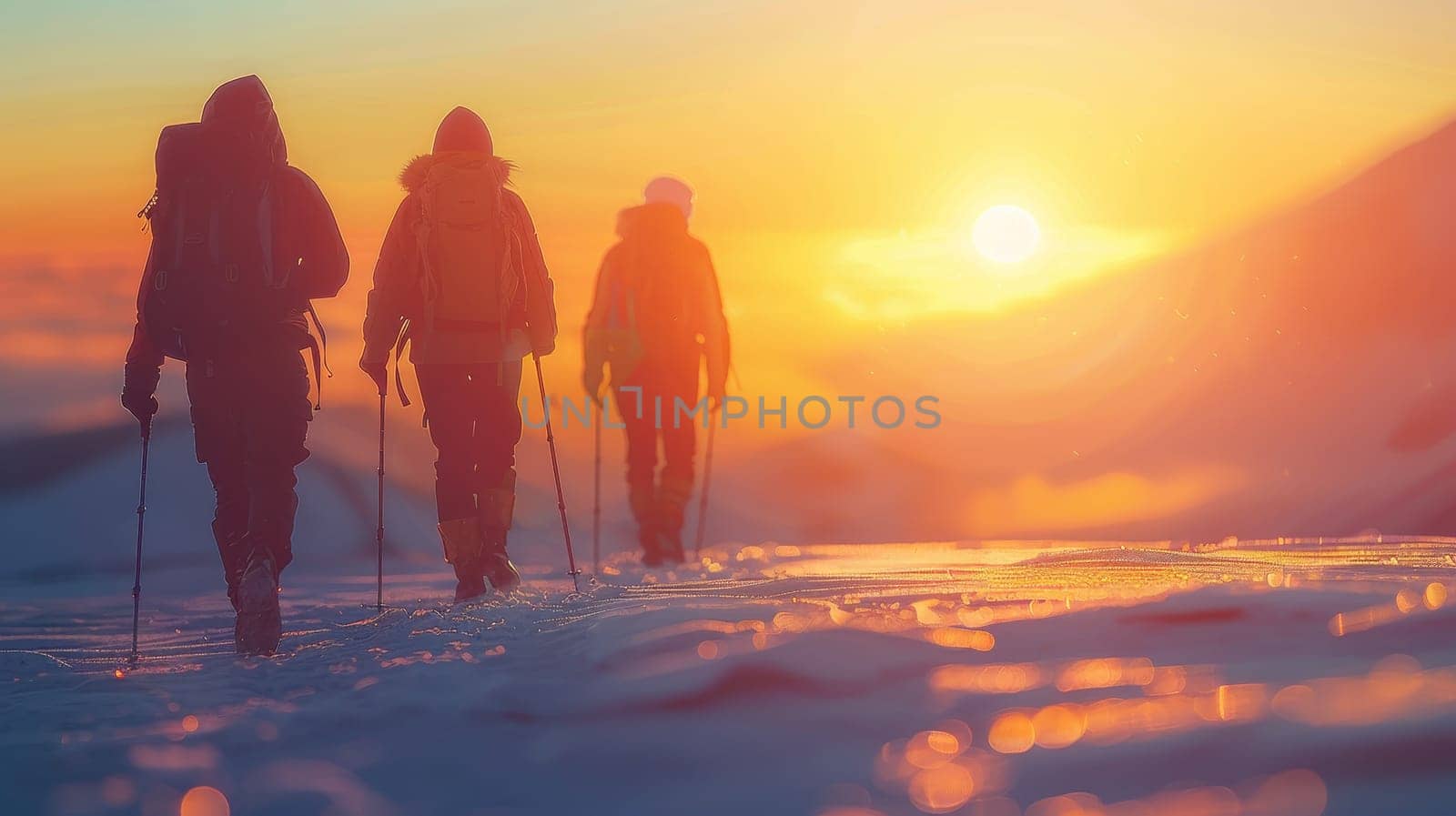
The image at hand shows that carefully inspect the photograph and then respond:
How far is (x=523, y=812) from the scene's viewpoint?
338cm

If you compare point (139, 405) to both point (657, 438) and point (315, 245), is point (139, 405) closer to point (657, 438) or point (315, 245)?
point (315, 245)

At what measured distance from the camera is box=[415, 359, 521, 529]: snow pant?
27.3 ft

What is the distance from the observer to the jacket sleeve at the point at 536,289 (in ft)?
27.8

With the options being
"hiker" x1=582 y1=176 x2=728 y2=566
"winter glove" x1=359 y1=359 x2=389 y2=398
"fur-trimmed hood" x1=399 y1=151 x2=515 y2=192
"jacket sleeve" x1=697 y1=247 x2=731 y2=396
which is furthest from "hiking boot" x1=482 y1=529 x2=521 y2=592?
"jacket sleeve" x1=697 y1=247 x2=731 y2=396

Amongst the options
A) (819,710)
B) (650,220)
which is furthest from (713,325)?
(819,710)

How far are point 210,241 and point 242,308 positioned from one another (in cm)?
31

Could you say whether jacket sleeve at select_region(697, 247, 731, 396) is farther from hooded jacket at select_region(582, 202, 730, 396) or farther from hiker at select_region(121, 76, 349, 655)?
hiker at select_region(121, 76, 349, 655)

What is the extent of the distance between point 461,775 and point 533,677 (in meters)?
0.93

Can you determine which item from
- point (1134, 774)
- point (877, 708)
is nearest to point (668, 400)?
point (877, 708)

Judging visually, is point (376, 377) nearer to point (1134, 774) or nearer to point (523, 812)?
point (523, 812)

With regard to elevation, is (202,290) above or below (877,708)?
above

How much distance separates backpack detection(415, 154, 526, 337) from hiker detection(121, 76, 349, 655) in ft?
4.31

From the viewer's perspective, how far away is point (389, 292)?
27.1 ft

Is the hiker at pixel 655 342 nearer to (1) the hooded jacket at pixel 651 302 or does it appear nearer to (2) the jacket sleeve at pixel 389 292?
(1) the hooded jacket at pixel 651 302
